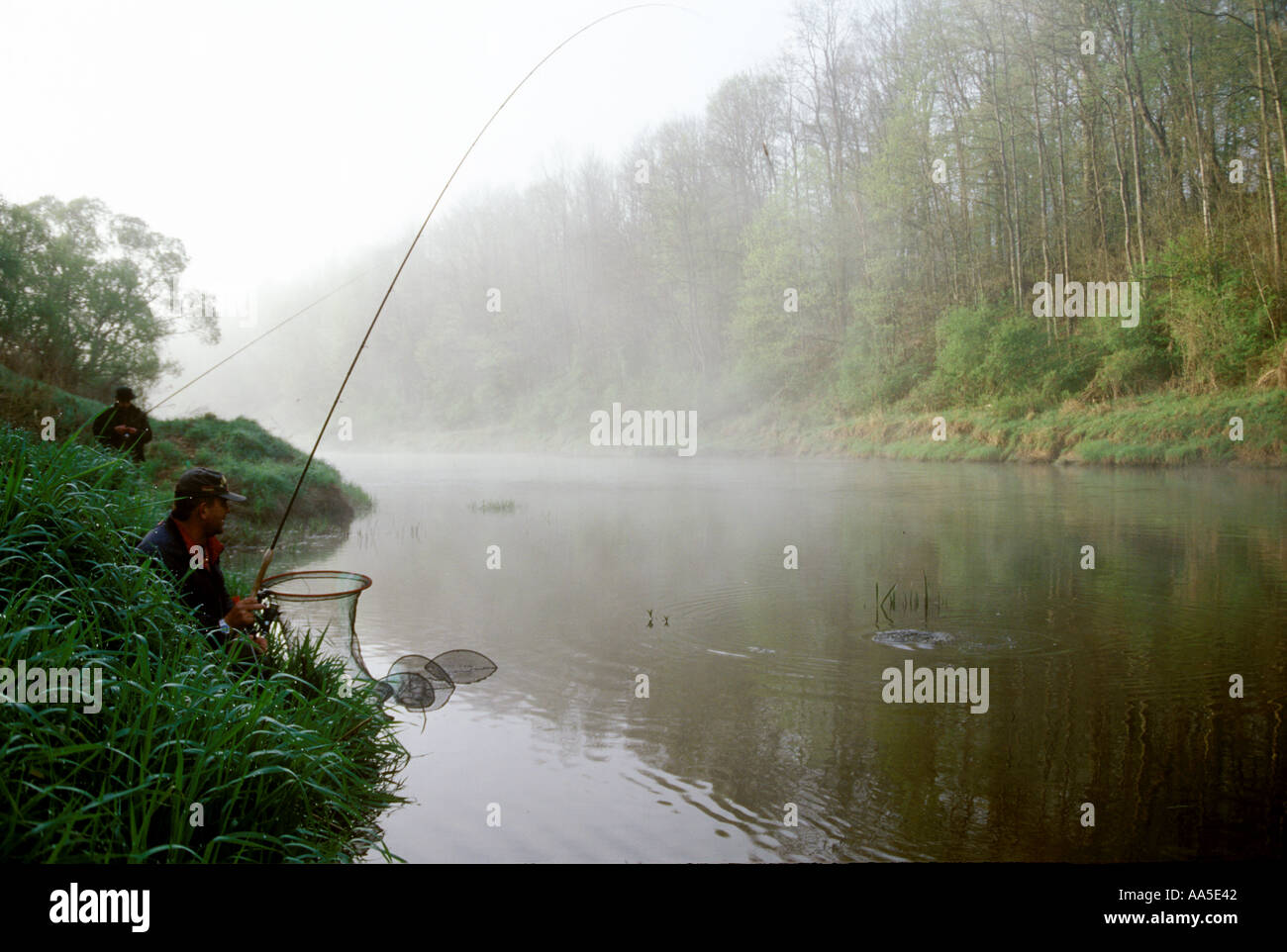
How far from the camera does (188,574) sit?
154 inches

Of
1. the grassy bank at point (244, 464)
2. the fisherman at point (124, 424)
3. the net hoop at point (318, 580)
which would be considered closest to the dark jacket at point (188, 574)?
the net hoop at point (318, 580)

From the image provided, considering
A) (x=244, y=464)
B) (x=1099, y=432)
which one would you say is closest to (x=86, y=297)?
(x=244, y=464)

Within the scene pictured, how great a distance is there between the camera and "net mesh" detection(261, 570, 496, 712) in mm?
4188

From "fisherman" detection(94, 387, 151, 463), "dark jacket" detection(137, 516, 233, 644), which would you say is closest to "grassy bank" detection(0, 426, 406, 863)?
"dark jacket" detection(137, 516, 233, 644)

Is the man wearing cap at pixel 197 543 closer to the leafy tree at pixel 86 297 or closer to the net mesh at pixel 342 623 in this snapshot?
the net mesh at pixel 342 623

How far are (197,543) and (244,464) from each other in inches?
357

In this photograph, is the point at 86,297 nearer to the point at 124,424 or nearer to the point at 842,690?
the point at 124,424

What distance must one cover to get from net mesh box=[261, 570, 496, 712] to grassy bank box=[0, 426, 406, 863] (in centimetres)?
11

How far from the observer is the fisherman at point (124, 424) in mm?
7355

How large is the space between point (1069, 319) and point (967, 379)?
3164 millimetres

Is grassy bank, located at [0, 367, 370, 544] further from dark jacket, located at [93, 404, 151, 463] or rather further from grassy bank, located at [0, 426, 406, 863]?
grassy bank, located at [0, 426, 406, 863]

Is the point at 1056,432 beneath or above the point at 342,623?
above

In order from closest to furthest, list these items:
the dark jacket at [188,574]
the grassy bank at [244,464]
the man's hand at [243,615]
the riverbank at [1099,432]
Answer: the man's hand at [243,615]
the dark jacket at [188,574]
the grassy bank at [244,464]
the riverbank at [1099,432]
